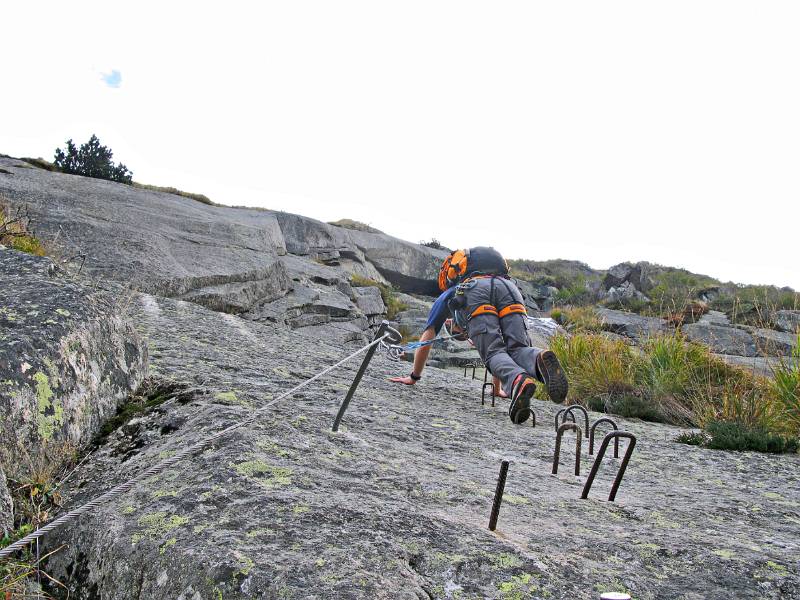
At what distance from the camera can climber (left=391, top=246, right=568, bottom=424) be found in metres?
4.80

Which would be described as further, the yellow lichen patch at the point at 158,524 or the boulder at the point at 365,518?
the yellow lichen patch at the point at 158,524

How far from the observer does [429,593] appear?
1.72m

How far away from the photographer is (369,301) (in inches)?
658

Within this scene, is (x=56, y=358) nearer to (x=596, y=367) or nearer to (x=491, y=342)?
(x=491, y=342)

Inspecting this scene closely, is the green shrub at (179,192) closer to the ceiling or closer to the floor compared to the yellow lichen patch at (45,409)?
closer to the ceiling

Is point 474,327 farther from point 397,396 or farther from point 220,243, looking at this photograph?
point 220,243

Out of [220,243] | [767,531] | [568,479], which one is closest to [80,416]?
[568,479]

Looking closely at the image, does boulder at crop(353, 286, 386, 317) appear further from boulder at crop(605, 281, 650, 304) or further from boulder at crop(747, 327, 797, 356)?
boulder at crop(605, 281, 650, 304)

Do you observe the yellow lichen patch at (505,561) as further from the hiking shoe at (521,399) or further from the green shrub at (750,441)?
the green shrub at (750,441)

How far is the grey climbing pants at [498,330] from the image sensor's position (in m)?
5.12

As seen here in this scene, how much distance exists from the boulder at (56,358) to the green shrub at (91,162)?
26.2 m

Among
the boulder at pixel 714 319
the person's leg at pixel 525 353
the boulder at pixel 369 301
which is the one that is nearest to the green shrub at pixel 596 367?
the person's leg at pixel 525 353

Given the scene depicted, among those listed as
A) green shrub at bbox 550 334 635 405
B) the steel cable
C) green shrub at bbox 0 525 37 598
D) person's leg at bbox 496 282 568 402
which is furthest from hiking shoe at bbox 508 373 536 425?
green shrub at bbox 550 334 635 405

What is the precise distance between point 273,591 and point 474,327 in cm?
396
